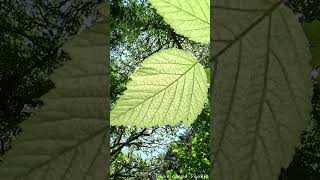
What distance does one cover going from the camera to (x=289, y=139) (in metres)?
0.09

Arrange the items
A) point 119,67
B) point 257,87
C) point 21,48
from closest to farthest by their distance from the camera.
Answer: point 257,87 < point 21,48 < point 119,67

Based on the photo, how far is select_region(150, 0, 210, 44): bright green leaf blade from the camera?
145mm

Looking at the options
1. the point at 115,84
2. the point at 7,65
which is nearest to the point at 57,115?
the point at 7,65

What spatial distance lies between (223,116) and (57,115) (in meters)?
0.04

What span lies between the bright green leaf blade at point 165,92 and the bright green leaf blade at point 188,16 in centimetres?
1

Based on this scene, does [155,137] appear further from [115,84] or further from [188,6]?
[188,6]

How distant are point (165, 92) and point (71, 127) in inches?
1.6

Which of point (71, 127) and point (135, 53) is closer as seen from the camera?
point (71, 127)

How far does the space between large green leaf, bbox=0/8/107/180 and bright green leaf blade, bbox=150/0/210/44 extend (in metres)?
0.05

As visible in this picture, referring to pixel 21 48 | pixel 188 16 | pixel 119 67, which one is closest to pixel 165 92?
pixel 188 16

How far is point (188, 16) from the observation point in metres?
0.15

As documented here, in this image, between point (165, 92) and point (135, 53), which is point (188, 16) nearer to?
point (165, 92)

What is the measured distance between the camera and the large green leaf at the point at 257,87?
9cm

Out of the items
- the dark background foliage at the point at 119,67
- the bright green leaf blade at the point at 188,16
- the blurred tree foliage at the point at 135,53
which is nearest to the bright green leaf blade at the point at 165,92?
the bright green leaf blade at the point at 188,16
